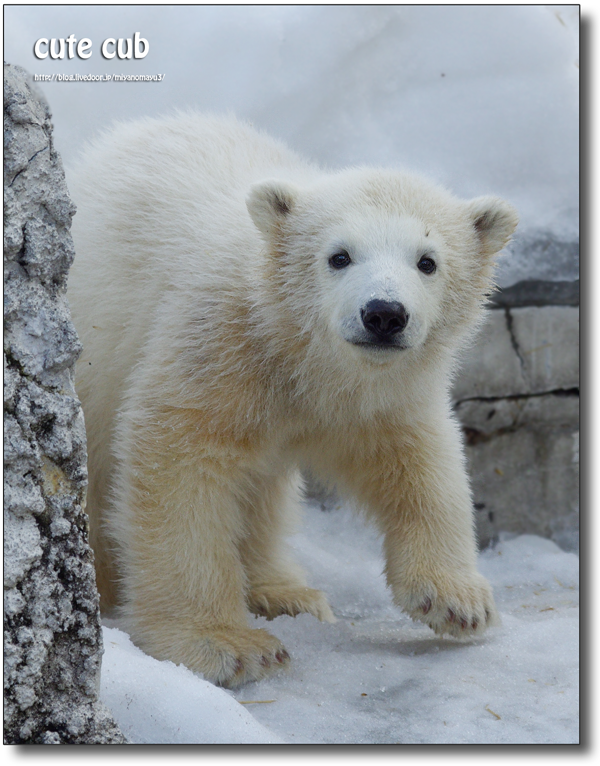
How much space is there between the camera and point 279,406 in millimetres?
3939

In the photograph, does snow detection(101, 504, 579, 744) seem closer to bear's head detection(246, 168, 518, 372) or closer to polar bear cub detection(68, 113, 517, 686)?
polar bear cub detection(68, 113, 517, 686)

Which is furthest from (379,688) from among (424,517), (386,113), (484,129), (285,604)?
(484,129)

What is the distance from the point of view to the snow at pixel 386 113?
409cm

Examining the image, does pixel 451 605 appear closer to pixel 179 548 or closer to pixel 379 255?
pixel 179 548

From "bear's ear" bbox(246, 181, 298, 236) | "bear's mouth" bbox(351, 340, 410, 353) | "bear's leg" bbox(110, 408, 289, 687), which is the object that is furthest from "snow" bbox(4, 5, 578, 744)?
"bear's ear" bbox(246, 181, 298, 236)

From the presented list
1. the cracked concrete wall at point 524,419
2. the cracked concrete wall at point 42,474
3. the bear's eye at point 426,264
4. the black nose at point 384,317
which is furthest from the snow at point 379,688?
the bear's eye at point 426,264

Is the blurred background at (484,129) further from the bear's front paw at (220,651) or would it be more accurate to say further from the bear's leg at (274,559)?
the bear's front paw at (220,651)

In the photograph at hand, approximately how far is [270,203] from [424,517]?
1.76 metres

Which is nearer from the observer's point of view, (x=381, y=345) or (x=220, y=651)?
(x=381, y=345)

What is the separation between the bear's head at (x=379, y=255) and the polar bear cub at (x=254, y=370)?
0.03 feet

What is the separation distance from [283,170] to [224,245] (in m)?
0.78

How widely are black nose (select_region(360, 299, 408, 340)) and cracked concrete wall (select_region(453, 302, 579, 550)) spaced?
3036 millimetres

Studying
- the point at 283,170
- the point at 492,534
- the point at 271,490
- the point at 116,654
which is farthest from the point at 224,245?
the point at 492,534

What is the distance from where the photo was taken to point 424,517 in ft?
14.0
